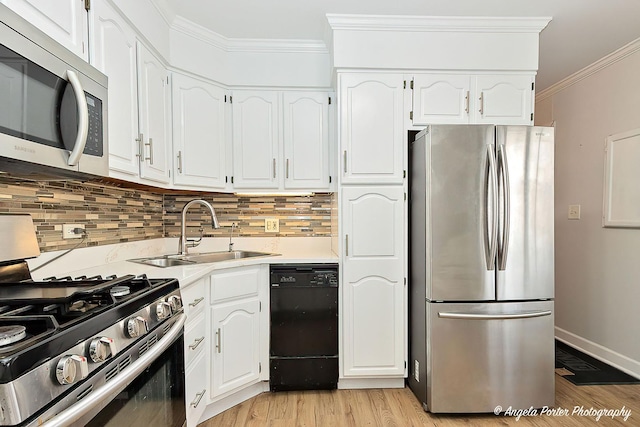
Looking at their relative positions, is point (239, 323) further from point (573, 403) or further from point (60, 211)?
point (573, 403)

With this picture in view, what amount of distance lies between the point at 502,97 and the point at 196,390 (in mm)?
2521

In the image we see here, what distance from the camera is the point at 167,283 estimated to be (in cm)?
132

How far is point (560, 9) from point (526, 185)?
3.57 feet

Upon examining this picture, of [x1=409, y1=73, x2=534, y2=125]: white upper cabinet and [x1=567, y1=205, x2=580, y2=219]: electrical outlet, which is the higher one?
[x1=409, y1=73, x2=534, y2=125]: white upper cabinet

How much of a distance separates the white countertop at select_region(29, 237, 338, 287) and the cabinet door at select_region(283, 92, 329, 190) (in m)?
0.50

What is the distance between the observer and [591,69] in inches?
114

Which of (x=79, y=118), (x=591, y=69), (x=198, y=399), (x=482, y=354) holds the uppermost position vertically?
(x=591, y=69)

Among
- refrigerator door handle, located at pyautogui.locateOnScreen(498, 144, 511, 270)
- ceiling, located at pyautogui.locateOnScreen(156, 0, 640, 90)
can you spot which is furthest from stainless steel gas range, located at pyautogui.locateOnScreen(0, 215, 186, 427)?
refrigerator door handle, located at pyautogui.locateOnScreen(498, 144, 511, 270)

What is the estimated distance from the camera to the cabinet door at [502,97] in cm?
234

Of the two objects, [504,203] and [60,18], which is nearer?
[60,18]

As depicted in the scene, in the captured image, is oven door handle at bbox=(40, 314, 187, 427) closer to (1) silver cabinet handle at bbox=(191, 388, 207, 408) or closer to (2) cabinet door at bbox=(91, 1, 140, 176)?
(1) silver cabinet handle at bbox=(191, 388, 207, 408)

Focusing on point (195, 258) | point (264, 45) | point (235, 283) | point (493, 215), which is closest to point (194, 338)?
point (235, 283)

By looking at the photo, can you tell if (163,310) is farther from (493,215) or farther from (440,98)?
(440,98)

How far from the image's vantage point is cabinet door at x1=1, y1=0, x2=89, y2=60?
1100mm
